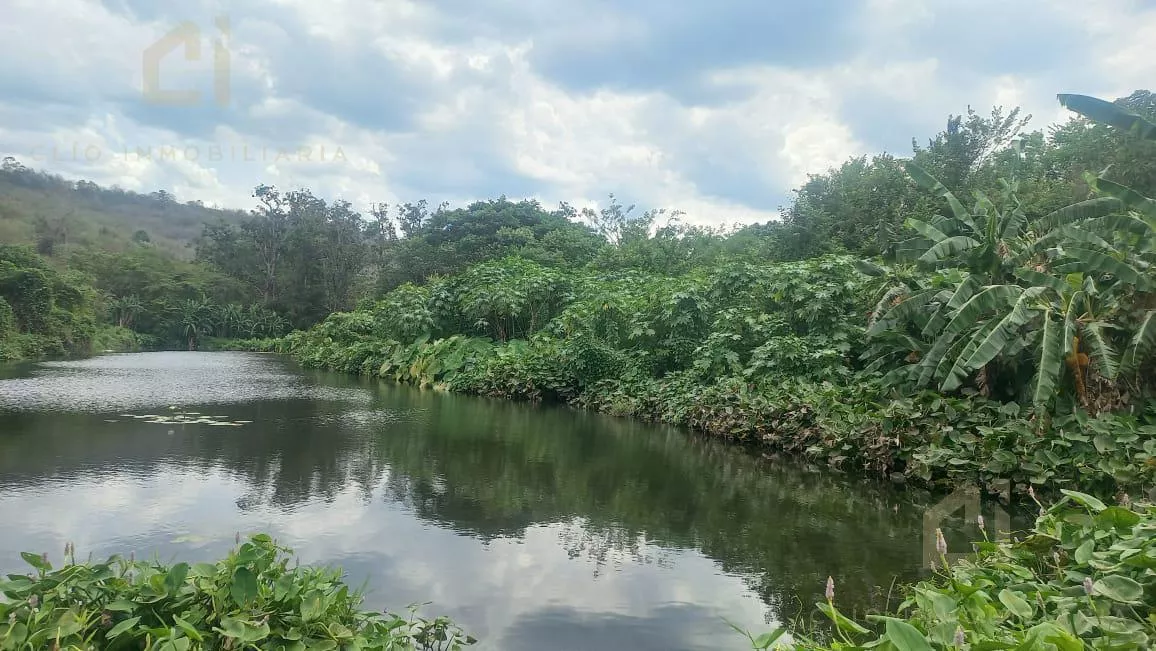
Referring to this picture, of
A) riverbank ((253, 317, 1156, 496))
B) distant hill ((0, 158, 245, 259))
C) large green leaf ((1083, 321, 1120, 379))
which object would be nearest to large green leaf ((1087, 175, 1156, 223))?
large green leaf ((1083, 321, 1120, 379))

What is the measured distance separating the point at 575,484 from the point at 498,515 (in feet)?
5.03

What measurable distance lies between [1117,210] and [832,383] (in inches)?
159

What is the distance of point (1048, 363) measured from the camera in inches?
277

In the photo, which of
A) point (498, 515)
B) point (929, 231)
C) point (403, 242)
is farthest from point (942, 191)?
point (403, 242)

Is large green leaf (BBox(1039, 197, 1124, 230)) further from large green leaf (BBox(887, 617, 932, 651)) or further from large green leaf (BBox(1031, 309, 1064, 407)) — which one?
large green leaf (BBox(887, 617, 932, 651))

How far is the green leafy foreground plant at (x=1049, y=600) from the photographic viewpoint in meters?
2.25

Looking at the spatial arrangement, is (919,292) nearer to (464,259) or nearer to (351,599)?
(351,599)

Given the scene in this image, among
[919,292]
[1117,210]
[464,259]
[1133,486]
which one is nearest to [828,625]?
[1133,486]

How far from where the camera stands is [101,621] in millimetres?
2838

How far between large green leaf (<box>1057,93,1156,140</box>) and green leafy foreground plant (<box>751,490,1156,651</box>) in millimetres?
5011

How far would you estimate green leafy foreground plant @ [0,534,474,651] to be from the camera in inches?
107

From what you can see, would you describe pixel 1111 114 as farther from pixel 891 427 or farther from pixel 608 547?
pixel 608 547

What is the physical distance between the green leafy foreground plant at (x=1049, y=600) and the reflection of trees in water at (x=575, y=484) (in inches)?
45.9
